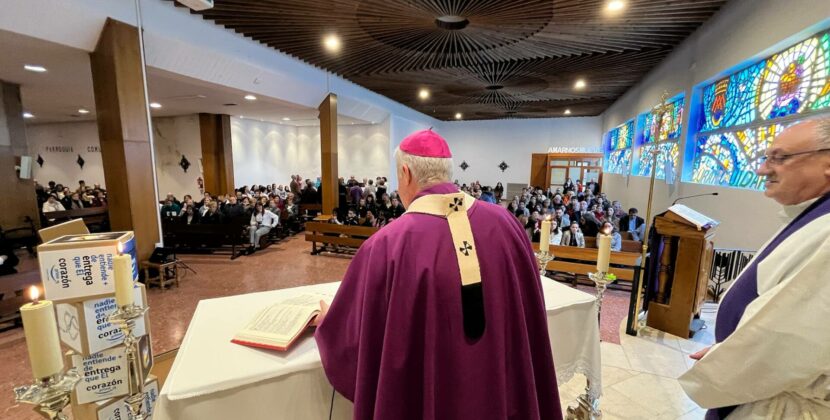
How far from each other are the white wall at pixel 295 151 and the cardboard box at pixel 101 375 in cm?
1176

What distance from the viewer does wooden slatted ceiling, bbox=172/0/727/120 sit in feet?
16.0

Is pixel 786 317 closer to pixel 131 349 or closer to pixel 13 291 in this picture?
pixel 131 349

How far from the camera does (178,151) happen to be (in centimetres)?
1246

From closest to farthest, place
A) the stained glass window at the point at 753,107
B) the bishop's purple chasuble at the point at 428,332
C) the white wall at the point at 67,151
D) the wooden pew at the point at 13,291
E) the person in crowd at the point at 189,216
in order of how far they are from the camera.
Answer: the bishop's purple chasuble at the point at 428,332 → the stained glass window at the point at 753,107 → the wooden pew at the point at 13,291 → the person in crowd at the point at 189,216 → the white wall at the point at 67,151

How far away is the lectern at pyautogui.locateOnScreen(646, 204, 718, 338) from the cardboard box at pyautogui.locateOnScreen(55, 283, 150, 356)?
4582 mm

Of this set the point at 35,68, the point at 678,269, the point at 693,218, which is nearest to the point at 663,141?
the point at 693,218

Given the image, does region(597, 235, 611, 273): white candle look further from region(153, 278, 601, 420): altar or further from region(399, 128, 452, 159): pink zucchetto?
region(153, 278, 601, 420): altar

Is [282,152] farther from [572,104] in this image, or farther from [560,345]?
[560,345]

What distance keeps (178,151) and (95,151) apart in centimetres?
427

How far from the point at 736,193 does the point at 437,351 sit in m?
5.29

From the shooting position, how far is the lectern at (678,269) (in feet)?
11.0

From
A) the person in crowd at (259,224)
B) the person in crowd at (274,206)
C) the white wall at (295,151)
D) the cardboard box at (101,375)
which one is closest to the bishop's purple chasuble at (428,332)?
the cardboard box at (101,375)

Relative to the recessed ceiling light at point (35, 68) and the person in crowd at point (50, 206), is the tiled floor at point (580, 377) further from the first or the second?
the person in crowd at point (50, 206)

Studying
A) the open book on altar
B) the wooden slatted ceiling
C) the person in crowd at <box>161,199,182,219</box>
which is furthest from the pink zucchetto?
the person in crowd at <box>161,199,182,219</box>
